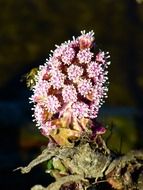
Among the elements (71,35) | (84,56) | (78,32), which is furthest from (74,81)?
(78,32)

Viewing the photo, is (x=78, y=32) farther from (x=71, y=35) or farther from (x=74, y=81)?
(x=74, y=81)

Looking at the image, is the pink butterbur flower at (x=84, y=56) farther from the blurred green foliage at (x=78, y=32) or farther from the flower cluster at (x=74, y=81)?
the blurred green foliage at (x=78, y=32)

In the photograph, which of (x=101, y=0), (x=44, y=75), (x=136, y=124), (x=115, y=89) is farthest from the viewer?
(x=101, y=0)

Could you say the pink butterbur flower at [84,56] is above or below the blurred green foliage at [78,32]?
below

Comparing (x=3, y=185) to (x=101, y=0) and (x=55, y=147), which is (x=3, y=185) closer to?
(x=55, y=147)

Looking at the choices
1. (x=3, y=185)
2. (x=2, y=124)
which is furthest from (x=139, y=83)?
(x=3, y=185)

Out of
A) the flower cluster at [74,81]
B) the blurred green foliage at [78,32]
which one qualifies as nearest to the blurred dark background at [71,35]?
the blurred green foliage at [78,32]

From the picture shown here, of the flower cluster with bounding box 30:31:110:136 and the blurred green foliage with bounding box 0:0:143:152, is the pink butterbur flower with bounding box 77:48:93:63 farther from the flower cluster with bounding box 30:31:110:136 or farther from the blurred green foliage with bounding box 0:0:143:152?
the blurred green foliage with bounding box 0:0:143:152

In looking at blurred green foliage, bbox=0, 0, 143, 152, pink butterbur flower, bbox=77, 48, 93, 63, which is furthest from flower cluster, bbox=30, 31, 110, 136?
blurred green foliage, bbox=0, 0, 143, 152
